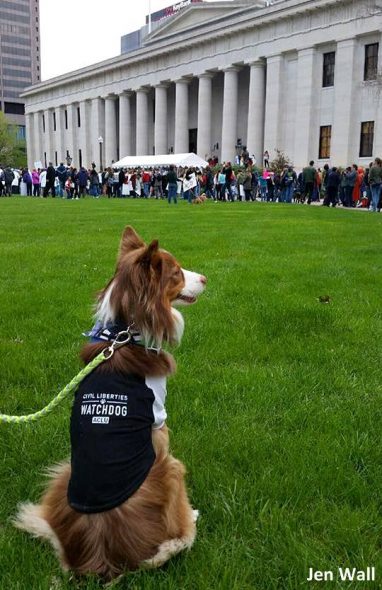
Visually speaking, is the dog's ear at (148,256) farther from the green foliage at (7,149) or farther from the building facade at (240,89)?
the green foliage at (7,149)

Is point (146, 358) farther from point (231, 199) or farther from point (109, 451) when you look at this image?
point (231, 199)

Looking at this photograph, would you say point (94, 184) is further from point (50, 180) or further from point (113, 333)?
point (113, 333)

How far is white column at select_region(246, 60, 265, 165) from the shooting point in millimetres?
53375

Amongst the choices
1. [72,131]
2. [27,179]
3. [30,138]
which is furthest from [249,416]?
[30,138]

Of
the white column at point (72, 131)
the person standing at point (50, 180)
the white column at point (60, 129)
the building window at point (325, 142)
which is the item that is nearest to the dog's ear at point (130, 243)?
the person standing at point (50, 180)

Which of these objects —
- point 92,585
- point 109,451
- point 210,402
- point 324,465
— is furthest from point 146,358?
point 210,402

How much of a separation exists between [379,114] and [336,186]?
750 inches

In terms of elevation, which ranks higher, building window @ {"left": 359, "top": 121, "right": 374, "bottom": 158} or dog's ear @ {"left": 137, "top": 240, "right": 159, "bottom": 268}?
building window @ {"left": 359, "top": 121, "right": 374, "bottom": 158}

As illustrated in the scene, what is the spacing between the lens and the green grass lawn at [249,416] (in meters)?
2.82

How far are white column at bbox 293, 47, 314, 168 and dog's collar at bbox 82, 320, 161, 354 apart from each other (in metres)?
48.5

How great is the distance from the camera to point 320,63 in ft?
155

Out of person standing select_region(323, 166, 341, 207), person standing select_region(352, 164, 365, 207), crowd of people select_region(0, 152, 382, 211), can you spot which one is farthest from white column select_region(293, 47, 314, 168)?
person standing select_region(323, 166, 341, 207)

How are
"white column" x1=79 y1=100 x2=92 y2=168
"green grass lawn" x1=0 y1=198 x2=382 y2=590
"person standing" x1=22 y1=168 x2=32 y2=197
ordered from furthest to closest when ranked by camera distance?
"white column" x1=79 y1=100 x2=92 y2=168 → "person standing" x1=22 y1=168 x2=32 y2=197 → "green grass lawn" x1=0 y1=198 x2=382 y2=590

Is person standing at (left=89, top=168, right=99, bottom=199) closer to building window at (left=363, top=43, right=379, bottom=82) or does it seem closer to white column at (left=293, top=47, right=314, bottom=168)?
white column at (left=293, top=47, right=314, bottom=168)
